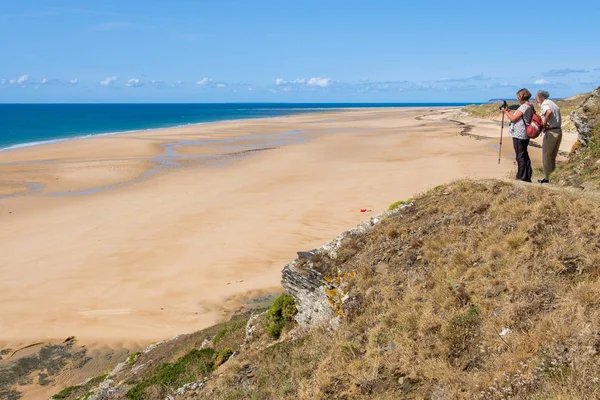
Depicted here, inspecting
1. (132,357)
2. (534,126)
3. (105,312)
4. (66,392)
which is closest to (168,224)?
(105,312)

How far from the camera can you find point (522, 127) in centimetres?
1057

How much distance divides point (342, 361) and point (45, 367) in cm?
956

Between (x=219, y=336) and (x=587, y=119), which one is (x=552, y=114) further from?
(x=219, y=336)

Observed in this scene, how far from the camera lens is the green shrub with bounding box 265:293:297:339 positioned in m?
9.52

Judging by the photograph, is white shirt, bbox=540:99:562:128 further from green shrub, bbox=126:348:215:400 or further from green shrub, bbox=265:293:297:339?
green shrub, bbox=126:348:215:400

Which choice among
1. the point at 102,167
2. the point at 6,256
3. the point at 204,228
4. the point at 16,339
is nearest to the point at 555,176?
the point at 204,228

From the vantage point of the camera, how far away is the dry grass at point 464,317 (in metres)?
5.36

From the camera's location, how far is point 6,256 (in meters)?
19.3

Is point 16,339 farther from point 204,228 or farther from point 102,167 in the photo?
point 102,167

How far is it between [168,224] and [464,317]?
18.4m

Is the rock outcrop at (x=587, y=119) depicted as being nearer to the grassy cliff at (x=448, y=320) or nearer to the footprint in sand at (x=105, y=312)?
the grassy cliff at (x=448, y=320)

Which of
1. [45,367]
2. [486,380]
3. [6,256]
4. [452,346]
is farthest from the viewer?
[6,256]

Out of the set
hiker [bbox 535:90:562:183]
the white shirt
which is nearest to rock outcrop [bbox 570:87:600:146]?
hiker [bbox 535:90:562:183]

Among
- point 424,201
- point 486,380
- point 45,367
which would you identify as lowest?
point 45,367
